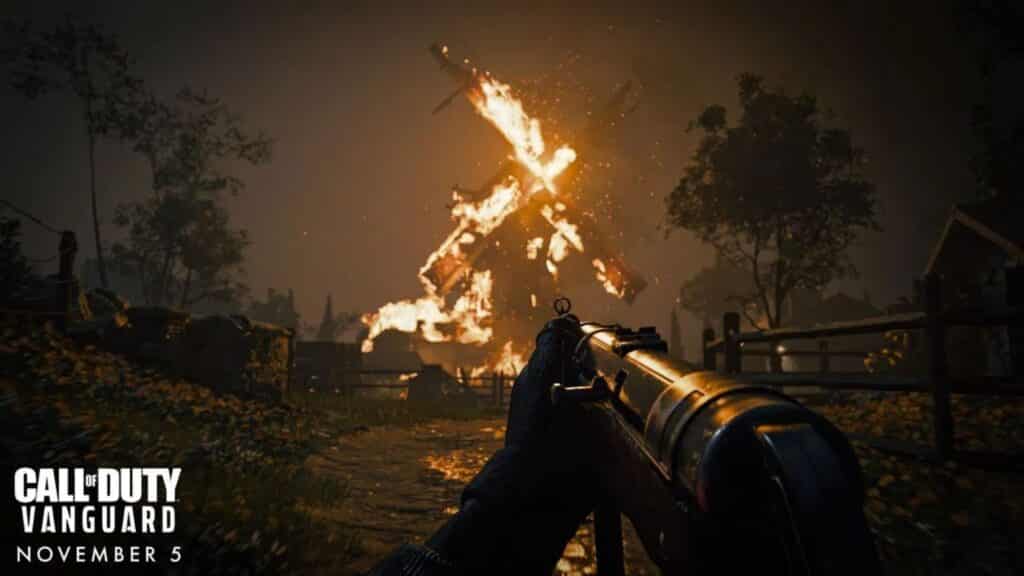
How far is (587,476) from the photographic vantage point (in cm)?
251

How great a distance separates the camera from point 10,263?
1055 centimetres

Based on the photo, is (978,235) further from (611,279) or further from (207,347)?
(611,279)

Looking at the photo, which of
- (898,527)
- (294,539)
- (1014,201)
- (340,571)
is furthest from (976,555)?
(1014,201)

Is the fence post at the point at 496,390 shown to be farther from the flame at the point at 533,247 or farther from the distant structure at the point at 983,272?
the flame at the point at 533,247

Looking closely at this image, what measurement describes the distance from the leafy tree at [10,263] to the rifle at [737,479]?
1324cm

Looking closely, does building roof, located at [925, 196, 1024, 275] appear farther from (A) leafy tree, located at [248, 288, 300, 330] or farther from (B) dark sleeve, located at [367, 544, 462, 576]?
(A) leafy tree, located at [248, 288, 300, 330]

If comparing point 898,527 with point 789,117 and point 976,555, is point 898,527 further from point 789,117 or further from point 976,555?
point 789,117

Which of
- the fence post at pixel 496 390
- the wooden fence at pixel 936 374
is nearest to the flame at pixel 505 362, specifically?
the fence post at pixel 496 390

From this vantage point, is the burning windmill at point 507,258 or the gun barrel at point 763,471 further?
the burning windmill at point 507,258

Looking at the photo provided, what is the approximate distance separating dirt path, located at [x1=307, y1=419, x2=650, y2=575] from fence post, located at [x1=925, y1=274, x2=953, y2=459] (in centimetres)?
297

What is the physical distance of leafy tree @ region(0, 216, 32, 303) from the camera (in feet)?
33.0

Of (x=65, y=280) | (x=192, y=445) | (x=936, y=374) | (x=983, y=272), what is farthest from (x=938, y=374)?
(x=983, y=272)

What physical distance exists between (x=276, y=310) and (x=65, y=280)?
7897cm

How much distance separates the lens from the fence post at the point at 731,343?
8.25 meters
